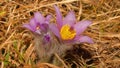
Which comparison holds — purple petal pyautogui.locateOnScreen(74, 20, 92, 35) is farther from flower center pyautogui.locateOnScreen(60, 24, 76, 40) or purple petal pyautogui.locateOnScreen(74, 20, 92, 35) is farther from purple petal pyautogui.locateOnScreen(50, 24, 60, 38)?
purple petal pyautogui.locateOnScreen(50, 24, 60, 38)

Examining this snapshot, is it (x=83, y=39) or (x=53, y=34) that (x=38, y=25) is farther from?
(x=83, y=39)

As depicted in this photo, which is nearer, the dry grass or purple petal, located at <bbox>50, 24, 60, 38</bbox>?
purple petal, located at <bbox>50, 24, 60, 38</bbox>

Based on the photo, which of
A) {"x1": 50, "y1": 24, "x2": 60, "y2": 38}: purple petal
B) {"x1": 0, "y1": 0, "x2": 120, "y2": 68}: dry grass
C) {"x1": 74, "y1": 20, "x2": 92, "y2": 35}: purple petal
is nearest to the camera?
{"x1": 50, "y1": 24, "x2": 60, "y2": 38}: purple petal

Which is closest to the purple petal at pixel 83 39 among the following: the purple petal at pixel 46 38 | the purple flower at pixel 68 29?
the purple flower at pixel 68 29

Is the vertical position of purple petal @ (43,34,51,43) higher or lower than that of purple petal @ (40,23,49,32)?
lower

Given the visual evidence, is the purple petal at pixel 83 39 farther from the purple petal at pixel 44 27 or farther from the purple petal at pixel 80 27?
the purple petal at pixel 44 27

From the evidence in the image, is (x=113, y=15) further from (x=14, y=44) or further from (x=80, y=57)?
(x=14, y=44)

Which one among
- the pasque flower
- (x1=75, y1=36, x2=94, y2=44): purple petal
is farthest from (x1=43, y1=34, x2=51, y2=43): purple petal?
(x1=75, y1=36, x2=94, y2=44): purple petal
